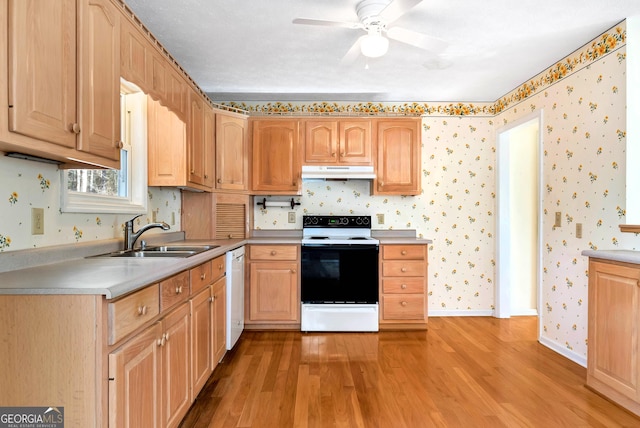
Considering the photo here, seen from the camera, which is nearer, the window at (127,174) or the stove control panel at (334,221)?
the window at (127,174)

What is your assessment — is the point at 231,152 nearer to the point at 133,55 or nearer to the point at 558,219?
the point at 133,55

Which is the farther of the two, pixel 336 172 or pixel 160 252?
pixel 336 172

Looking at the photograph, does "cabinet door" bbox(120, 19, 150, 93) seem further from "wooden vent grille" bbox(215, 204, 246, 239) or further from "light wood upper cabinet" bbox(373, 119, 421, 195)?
"light wood upper cabinet" bbox(373, 119, 421, 195)

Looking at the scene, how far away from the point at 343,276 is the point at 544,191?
1.98 metres

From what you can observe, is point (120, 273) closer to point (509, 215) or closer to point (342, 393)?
point (342, 393)

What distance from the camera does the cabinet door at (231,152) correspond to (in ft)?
11.4

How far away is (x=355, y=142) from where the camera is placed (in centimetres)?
374

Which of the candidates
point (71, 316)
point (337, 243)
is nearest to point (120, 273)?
point (71, 316)

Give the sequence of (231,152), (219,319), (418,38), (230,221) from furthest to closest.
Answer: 1. (230,221)
2. (231,152)
3. (219,319)
4. (418,38)

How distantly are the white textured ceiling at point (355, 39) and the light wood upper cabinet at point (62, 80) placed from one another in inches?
33.8

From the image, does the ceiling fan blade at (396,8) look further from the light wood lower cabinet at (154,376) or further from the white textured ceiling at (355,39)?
the light wood lower cabinet at (154,376)

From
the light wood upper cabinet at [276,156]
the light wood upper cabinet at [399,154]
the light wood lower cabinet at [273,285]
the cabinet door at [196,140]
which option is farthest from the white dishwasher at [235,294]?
the light wood upper cabinet at [399,154]

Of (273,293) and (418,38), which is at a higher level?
(418,38)

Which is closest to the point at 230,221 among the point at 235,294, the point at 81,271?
the point at 235,294
